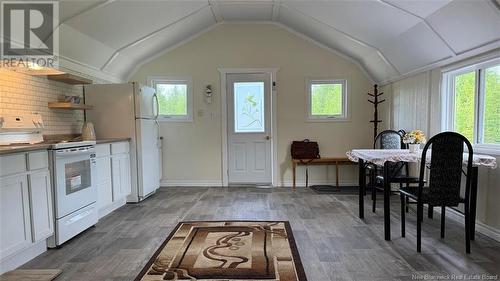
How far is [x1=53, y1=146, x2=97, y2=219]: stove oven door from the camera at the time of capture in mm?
3000

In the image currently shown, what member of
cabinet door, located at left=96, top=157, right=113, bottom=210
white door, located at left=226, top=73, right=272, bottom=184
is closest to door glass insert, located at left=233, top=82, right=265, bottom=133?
white door, located at left=226, top=73, right=272, bottom=184

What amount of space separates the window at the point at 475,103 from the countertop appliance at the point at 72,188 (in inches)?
167

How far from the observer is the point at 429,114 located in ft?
14.1

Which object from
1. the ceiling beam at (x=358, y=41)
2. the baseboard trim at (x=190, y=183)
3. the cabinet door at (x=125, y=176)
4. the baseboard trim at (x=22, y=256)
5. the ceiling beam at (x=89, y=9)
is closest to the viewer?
the baseboard trim at (x=22, y=256)

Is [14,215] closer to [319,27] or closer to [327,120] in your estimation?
[319,27]

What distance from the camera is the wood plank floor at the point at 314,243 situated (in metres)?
2.47

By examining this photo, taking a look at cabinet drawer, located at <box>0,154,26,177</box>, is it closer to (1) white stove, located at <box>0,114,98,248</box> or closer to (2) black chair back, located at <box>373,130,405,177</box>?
(1) white stove, located at <box>0,114,98,248</box>

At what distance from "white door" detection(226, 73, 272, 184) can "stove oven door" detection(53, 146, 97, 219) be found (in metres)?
2.76

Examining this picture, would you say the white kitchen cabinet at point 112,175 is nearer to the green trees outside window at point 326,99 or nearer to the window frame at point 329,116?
the window frame at point 329,116

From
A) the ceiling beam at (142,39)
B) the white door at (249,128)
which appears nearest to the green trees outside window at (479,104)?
the white door at (249,128)

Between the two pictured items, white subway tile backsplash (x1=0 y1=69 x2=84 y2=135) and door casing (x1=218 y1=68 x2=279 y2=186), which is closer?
white subway tile backsplash (x1=0 y1=69 x2=84 y2=135)

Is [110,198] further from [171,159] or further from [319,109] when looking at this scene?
[319,109]

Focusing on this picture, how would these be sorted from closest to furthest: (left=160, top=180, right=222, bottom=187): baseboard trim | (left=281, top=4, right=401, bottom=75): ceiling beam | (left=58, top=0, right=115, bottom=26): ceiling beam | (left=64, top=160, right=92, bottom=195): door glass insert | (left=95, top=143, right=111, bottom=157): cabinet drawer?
(left=64, top=160, right=92, bottom=195): door glass insert, (left=58, top=0, right=115, bottom=26): ceiling beam, (left=95, top=143, right=111, bottom=157): cabinet drawer, (left=281, top=4, right=401, bottom=75): ceiling beam, (left=160, top=180, right=222, bottom=187): baseboard trim

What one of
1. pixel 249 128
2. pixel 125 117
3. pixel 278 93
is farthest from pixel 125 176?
pixel 278 93
